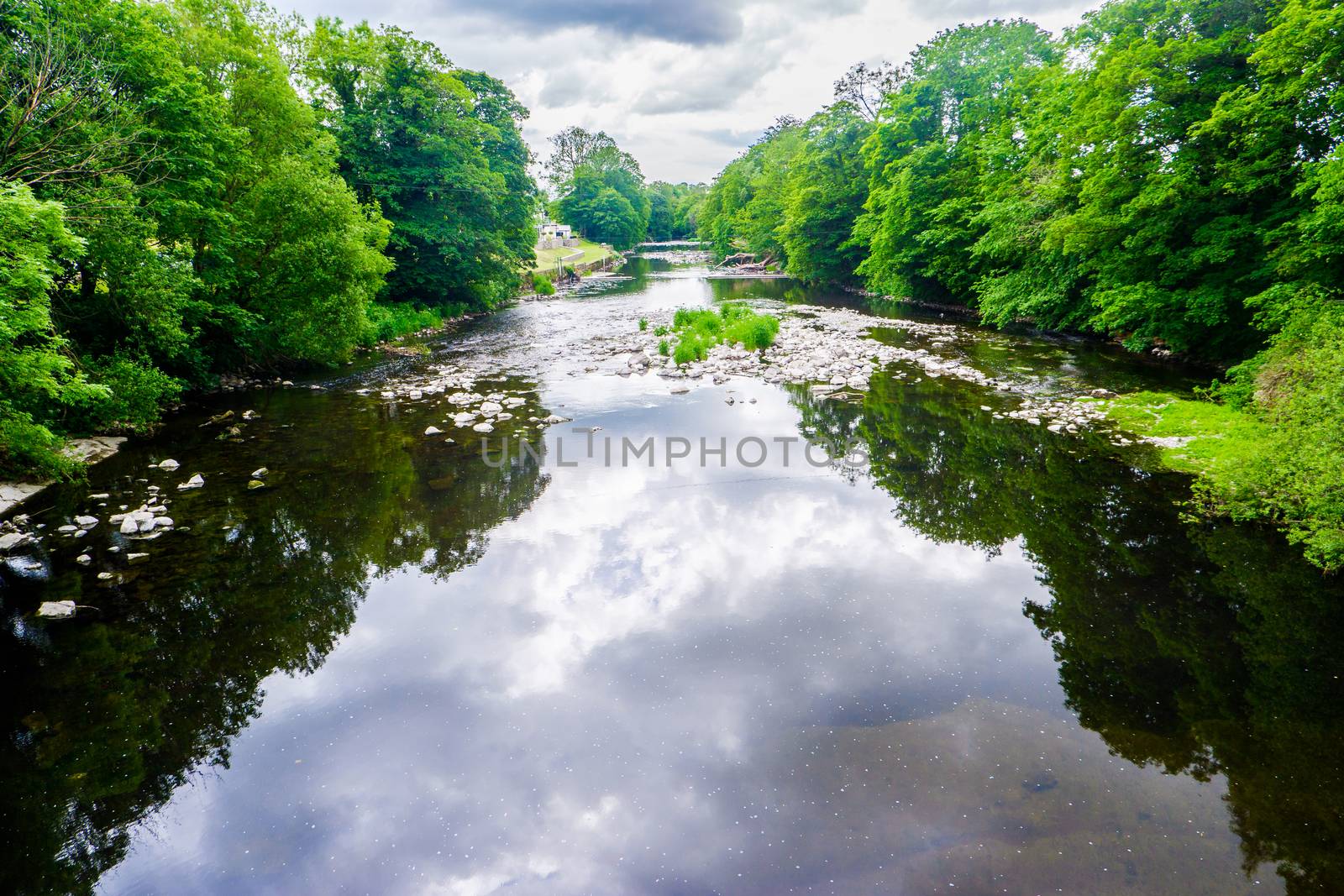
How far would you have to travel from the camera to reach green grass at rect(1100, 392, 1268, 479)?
33.4 ft

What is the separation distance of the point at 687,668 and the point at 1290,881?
5.03 metres

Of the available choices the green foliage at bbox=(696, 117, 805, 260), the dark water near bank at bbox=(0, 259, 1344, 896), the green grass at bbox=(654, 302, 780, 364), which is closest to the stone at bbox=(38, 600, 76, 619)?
the dark water near bank at bbox=(0, 259, 1344, 896)

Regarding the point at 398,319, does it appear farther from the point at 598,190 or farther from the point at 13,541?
the point at 598,190

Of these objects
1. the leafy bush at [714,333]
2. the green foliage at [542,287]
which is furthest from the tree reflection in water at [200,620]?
the green foliage at [542,287]

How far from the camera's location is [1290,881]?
4.45 m

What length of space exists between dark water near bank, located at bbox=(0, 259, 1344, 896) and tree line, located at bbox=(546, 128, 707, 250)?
8966cm

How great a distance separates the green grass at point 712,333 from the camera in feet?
73.6

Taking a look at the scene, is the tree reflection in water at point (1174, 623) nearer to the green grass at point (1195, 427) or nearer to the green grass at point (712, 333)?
the green grass at point (1195, 427)

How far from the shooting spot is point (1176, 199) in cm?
1608

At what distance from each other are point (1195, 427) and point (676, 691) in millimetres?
13370

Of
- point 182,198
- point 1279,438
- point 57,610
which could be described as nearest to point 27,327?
point 57,610

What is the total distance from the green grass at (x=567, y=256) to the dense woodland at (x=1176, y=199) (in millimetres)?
31773

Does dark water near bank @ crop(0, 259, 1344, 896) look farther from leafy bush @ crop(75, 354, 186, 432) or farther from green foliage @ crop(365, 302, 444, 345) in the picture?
green foliage @ crop(365, 302, 444, 345)

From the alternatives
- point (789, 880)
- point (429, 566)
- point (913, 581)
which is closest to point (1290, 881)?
point (789, 880)
